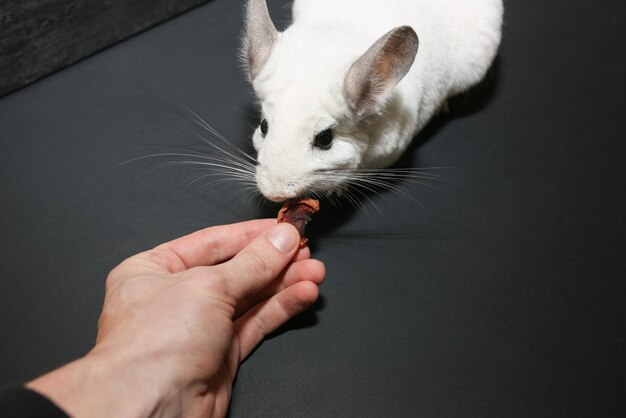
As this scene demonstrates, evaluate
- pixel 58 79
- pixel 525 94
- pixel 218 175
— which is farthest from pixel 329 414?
pixel 58 79

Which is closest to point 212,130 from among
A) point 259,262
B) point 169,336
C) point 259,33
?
point 259,33

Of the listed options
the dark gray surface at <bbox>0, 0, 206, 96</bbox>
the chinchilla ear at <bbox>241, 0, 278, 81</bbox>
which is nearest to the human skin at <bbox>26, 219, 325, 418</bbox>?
the chinchilla ear at <bbox>241, 0, 278, 81</bbox>

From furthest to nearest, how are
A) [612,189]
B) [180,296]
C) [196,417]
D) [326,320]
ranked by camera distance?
[612,189] < [326,320] < [196,417] < [180,296]

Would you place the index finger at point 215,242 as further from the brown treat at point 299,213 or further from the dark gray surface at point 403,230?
the dark gray surface at point 403,230

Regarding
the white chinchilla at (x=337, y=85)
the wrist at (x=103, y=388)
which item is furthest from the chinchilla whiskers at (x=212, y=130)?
the wrist at (x=103, y=388)

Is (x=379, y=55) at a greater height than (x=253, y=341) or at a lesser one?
greater

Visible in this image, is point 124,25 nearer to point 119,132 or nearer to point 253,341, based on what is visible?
point 119,132
